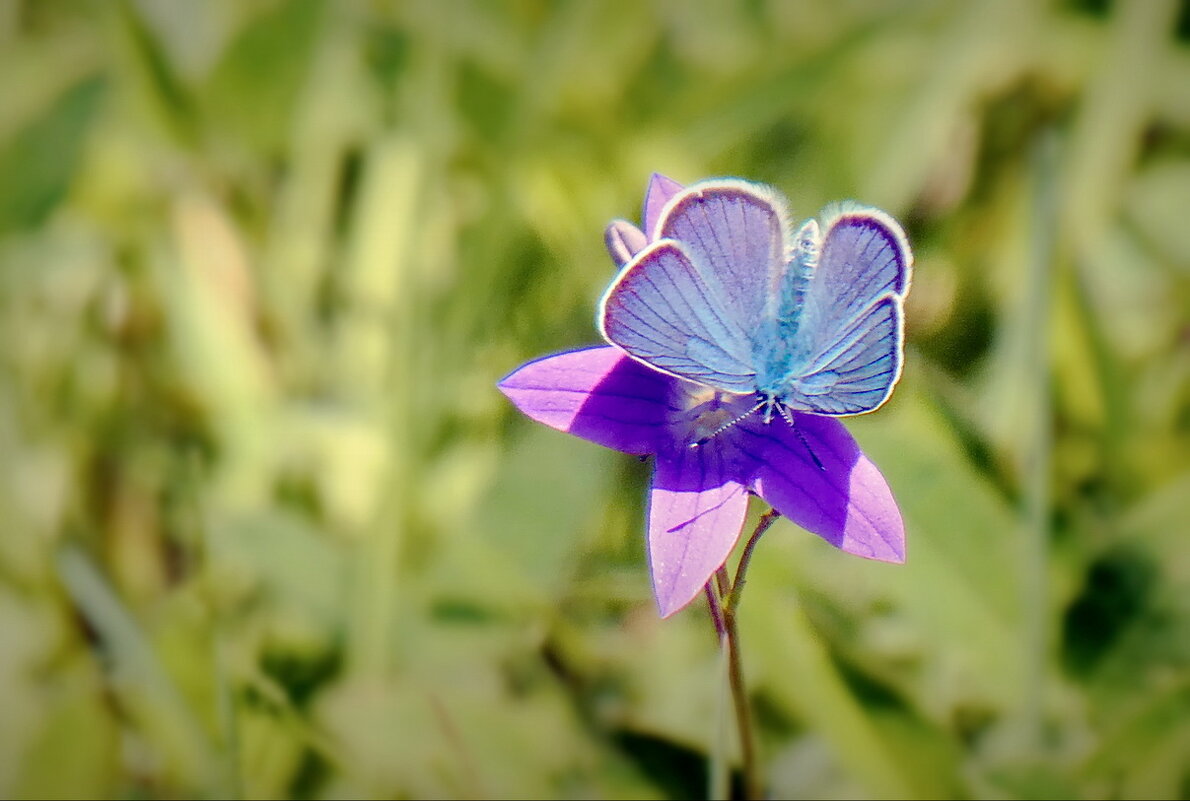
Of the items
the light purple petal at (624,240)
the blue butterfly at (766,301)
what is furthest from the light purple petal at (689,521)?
the light purple petal at (624,240)

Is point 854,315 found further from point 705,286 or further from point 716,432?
point 716,432

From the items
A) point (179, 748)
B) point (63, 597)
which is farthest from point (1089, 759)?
point (63, 597)

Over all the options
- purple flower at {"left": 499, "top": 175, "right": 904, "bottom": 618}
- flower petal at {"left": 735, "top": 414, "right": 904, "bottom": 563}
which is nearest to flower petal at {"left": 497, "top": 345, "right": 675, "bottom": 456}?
purple flower at {"left": 499, "top": 175, "right": 904, "bottom": 618}

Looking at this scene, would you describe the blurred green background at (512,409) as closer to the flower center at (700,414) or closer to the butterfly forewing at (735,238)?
the flower center at (700,414)

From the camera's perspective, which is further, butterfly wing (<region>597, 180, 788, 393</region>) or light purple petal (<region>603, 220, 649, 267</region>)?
light purple petal (<region>603, 220, 649, 267</region>)

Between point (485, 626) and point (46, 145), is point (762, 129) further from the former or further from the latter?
point (46, 145)

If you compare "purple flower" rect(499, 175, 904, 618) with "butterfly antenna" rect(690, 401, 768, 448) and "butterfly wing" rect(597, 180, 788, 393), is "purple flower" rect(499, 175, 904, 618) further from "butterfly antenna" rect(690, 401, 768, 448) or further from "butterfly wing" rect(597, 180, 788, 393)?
"butterfly wing" rect(597, 180, 788, 393)

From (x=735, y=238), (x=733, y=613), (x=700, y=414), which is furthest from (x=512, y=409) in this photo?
(x=735, y=238)
